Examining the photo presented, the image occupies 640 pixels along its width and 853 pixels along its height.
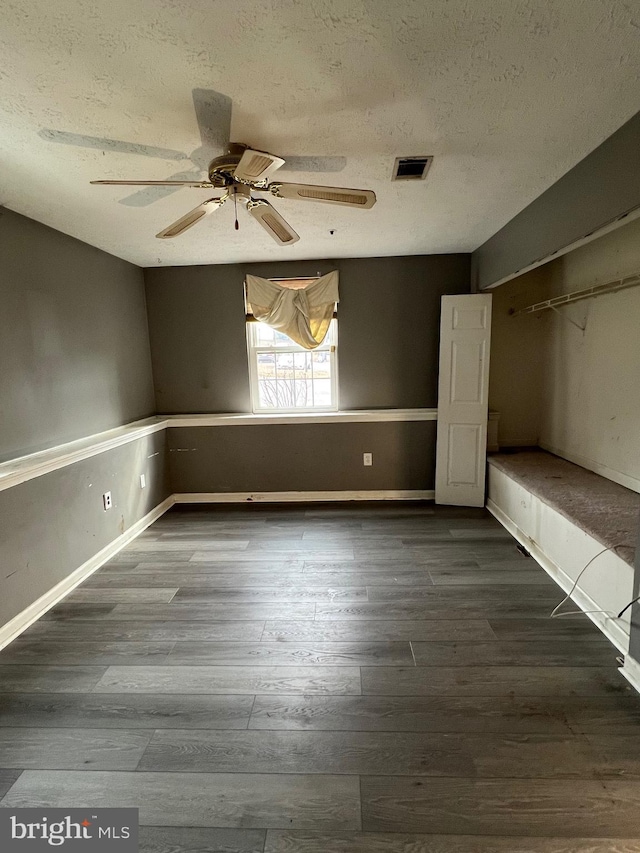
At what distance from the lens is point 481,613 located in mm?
2121

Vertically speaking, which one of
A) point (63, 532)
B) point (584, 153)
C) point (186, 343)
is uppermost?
point (584, 153)

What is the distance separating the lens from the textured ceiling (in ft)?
3.50

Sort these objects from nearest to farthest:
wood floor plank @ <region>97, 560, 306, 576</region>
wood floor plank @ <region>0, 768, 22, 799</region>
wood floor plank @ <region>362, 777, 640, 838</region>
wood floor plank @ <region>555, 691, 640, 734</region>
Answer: wood floor plank @ <region>362, 777, 640, 838</region> → wood floor plank @ <region>0, 768, 22, 799</region> → wood floor plank @ <region>555, 691, 640, 734</region> → wood floor plank @ <region>97, 560, 306, 576</region>

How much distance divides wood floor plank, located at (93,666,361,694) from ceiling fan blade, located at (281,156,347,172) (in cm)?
240

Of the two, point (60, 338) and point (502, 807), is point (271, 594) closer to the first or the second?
point (502, 807)

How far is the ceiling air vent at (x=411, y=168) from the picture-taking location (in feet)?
5.99

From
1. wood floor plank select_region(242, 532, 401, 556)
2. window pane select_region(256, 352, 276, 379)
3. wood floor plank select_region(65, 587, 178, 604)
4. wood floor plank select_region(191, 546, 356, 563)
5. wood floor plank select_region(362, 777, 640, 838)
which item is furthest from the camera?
window pane select_region(256, 352, 276, 379)

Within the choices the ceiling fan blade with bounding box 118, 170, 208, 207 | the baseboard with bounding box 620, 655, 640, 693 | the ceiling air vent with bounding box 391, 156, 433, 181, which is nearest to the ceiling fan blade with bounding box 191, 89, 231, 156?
the ceiling fan blade with bounding box 118, 170, 208, 207

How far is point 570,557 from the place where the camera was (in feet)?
7.45

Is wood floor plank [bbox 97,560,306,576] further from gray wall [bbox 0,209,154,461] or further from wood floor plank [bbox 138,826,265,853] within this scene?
wood floor plank [bbox 138,826,265,853]

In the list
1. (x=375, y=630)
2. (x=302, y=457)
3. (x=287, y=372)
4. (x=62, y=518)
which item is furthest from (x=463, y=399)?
(x=62, y=518)

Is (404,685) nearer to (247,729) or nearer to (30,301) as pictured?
(247,729)

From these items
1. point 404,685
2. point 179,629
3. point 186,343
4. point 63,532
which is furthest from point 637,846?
point 186,343

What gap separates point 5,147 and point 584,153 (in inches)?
102
